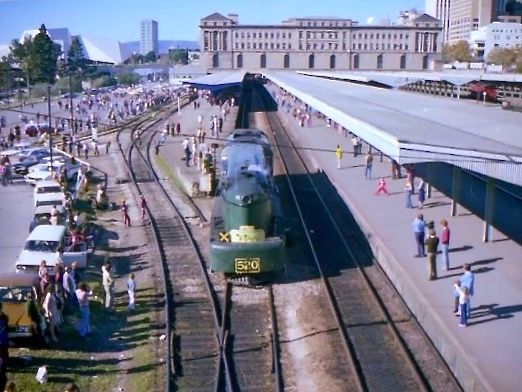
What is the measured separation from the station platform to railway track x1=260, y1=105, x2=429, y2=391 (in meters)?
0.56

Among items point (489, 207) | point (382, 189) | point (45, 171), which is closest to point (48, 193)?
point (45, 171)

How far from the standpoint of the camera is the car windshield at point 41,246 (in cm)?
1526

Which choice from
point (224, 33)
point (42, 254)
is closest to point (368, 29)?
point (224, 33)

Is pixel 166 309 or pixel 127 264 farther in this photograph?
pixel 127 264

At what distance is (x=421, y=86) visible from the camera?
62719 mm

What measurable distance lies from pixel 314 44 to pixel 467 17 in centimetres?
5410

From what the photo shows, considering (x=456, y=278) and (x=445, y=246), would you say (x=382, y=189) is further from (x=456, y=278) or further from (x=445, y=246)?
(x=456, y=278)

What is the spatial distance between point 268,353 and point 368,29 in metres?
118

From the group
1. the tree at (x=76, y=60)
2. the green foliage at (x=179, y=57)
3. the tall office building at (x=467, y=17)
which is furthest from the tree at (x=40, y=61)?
the tall office building at (x=467, y=17)

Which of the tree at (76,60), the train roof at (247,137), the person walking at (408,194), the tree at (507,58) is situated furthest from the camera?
the tree at (76,60)

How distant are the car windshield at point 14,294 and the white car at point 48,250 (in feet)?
10.8

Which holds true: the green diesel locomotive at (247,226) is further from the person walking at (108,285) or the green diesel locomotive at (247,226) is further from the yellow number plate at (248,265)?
the person walking at (108,285)

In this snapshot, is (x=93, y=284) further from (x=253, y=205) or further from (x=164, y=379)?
(x=164, y=379)

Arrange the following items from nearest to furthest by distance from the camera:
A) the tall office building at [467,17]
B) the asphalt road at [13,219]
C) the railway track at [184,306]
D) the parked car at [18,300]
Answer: the railway track at [184,306] < the parked car at [18,300] < the asphalt road at [13,219] < the tall office building at [467,17]
